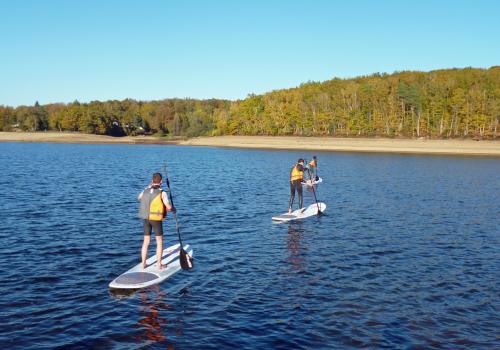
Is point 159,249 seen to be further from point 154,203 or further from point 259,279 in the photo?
point 259,279

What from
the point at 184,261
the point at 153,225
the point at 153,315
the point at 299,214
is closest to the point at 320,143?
the point at 299,214

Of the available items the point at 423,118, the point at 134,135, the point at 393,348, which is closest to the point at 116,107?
the point at 134,135

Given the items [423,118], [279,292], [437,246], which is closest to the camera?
[279,292]

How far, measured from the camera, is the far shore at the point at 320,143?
82213 millimetres

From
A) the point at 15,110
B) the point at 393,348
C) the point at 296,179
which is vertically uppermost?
the point at 15,110

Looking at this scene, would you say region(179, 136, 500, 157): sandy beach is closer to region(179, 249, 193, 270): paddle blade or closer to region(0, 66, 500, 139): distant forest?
region(0, 66, 500, 139): distant forest

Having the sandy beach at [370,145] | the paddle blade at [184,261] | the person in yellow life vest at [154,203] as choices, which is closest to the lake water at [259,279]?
the paddle blade at [184,261]

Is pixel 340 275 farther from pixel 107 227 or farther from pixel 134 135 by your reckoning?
pixel 134 135

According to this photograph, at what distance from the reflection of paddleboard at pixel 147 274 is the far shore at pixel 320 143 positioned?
7440cm

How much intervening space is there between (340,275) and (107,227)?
10.2 metres

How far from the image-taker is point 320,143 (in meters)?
101

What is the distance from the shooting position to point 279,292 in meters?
11.4

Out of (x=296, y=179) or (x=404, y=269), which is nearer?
(x=404, y=269)

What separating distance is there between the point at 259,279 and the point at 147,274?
116 inches
